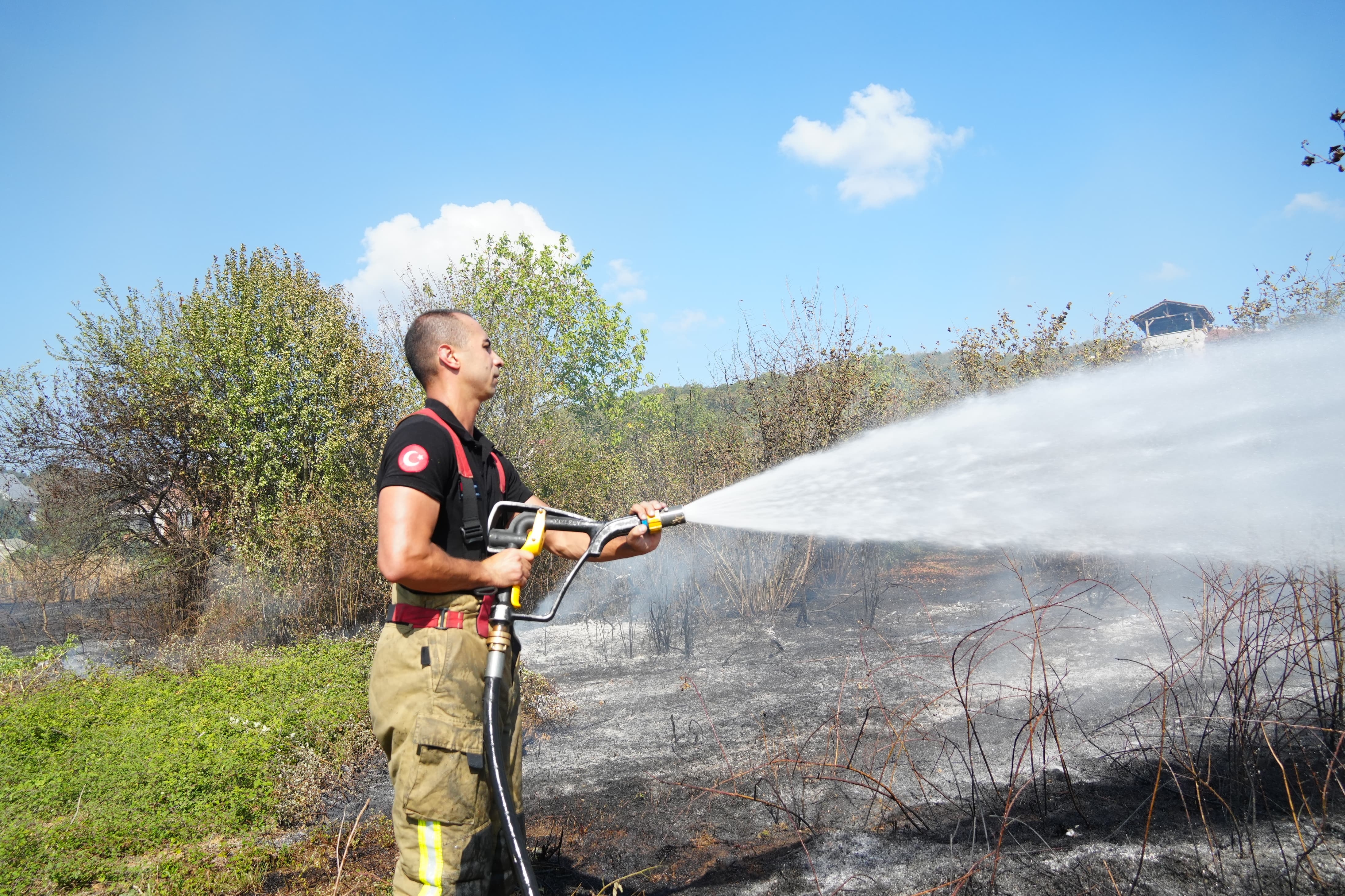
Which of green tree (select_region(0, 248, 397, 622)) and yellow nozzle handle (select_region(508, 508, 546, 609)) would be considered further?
green tree (select_region(0, 248, 397, 622))

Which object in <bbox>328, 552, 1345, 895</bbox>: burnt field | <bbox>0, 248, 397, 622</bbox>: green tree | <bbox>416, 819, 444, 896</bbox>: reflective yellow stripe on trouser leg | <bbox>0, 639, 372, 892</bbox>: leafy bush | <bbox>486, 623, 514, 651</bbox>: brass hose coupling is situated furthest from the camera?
<bbox>0, 248, 397, 622</bbox>: green tree

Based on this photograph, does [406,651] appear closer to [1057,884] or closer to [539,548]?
[539,548]

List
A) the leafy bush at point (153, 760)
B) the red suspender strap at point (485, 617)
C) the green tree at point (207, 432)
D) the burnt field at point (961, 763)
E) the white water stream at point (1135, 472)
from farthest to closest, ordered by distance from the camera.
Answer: the green tree at point (207, 432), the white water stream at point (1135, 472), the leafy bush at point (153, 760), the burnt field at point (961, 763), the red suspender strap at point (485, 617)

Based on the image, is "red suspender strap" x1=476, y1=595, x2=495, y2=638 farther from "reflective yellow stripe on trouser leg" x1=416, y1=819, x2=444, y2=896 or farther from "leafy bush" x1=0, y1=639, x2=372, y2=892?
"leafy bush" x1=0, y1=639, x2=372, y2=892

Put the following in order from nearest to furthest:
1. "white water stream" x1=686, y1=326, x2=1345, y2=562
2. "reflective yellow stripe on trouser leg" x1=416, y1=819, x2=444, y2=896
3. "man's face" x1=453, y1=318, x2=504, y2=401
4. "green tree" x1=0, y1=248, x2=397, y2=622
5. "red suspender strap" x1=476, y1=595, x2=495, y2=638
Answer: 1. "reflective yellow stripe on trouser leg" x1=416, y1=819, x2=444, y2=896
2. "red suspender strap" x1=476, y1=595, x2=495, y2=638
3. "man's face" x1=453, y1=318, x2=504, y2=401
4. "white water stream" x1=686, y1=326, x2=1345, y2=562
5. "green tree" x1=0, y1=248, x2=397, y2=622

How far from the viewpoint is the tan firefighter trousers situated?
7.11ft

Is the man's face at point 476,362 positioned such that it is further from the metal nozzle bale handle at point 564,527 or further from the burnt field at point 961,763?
the burnt field at point 961,763

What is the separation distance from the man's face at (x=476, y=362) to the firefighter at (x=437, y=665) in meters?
0.21

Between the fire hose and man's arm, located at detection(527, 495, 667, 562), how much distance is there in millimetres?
35

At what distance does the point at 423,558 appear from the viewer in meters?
2.17

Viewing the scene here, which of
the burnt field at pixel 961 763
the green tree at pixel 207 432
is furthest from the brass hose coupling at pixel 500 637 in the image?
the green tree at pixel 207 432

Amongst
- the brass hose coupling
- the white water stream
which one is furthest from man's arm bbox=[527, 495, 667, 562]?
the white water stream

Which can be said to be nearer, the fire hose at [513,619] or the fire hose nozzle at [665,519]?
the fire hose at [513,619]

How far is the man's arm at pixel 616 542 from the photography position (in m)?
2.77
